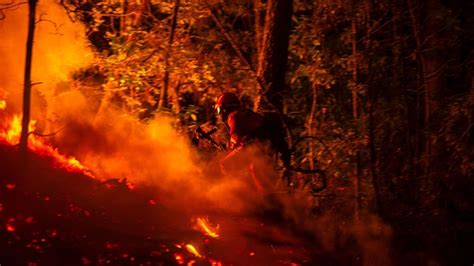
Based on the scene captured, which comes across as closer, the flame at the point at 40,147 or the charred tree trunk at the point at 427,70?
the flame at the point at 40,147

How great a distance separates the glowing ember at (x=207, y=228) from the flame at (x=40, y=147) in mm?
1742

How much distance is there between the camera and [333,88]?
11156 millimetres

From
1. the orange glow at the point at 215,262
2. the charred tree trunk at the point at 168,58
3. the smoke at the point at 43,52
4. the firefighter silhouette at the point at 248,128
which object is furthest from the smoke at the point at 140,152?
the orange glow at the point at 215,262

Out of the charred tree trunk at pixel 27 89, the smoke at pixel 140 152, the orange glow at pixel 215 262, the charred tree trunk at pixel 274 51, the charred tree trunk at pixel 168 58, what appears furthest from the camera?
the charred tree trunk at pixel 168 58

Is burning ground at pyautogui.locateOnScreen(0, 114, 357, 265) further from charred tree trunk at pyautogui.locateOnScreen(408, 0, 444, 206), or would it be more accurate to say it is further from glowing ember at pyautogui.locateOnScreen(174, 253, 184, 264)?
charred tree trunk at pyautogui.locateOnScreen(408, 0, 444, 206)

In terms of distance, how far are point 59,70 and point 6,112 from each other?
1942 millimetres

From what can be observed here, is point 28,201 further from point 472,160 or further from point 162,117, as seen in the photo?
point 472,160

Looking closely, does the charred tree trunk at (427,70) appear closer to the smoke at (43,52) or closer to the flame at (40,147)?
the flame at (40,147)

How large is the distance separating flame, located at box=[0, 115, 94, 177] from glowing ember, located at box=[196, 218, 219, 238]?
174 cm

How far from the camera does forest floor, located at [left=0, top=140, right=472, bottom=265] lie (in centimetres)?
568

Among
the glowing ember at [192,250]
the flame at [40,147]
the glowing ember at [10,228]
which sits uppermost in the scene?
the flame at [40,147]

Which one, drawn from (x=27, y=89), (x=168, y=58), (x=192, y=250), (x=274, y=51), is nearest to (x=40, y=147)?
(x=27, y=89)

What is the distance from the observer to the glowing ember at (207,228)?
6.73m

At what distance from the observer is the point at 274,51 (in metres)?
8.79
